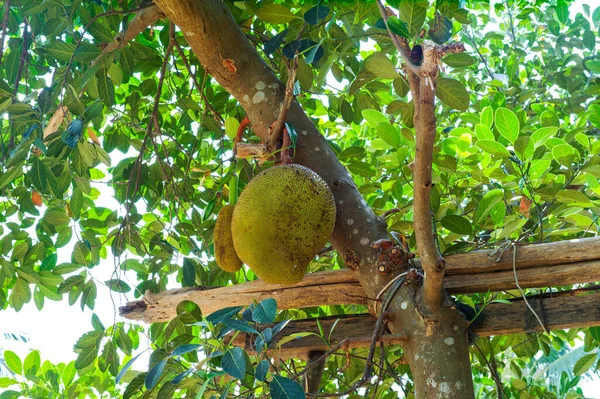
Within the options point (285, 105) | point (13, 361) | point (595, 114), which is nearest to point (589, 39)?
point (595, 114)

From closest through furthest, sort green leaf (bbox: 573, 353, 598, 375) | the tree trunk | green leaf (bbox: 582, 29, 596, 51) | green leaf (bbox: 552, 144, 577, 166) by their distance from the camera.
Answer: the tree trunk, green leaf (bbox: 552, 144, 577, 166), green leaf (bbox: 573, 353, 598, 375), green leaf (bbox: 582, 29, 596, 51)

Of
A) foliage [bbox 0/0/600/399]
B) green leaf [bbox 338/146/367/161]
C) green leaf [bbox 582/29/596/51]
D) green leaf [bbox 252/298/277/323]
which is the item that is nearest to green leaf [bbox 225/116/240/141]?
foliage [bbox 0/0/600/399]

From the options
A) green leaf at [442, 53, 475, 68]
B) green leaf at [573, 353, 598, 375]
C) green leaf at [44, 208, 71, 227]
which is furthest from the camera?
green leaf at [44, 208, 71, 227]

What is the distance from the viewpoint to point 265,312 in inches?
41.0

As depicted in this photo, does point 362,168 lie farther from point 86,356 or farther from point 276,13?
point 86,356

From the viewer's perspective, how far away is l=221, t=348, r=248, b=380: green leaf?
3.14ft

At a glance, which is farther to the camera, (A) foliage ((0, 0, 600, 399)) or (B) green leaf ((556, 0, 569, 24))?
(B) green leaf ((556, 0, 569, 24))

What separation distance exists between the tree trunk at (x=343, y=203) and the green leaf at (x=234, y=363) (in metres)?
0.39

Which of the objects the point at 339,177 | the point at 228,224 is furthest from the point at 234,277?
the point at 339,177

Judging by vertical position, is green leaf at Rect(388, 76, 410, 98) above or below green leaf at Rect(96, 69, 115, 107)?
above

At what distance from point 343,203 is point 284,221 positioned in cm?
18

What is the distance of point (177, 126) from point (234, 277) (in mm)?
620

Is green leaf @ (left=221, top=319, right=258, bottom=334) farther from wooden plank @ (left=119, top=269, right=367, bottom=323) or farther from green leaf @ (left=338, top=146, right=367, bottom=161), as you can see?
green leaf @ (left=338, top=146, right=367, bottom=161)

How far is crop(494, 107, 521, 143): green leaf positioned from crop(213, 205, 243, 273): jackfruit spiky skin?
0.65 metres
